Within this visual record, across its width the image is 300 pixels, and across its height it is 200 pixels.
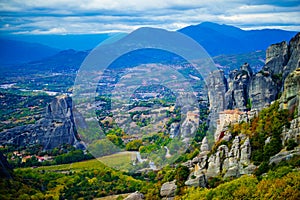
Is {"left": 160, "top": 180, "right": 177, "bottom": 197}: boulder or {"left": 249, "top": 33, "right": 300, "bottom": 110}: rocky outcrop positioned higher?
{"left": 249, "top": 33, "right": 300, "bottom": 110}: rocky outcrop

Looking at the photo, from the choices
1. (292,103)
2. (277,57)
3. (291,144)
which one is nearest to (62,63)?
(277,57)

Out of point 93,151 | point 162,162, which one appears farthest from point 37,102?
point 162,162

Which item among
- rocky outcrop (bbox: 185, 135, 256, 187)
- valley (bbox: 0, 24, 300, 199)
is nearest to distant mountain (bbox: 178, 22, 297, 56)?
valley (bbox: 0, 24, 300, 199)

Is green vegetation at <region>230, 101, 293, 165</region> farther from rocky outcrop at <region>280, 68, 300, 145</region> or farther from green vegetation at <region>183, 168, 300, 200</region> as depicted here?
green vegetation at <region>183, 168, 300, 200</region>

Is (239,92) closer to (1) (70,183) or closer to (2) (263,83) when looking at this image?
(2) (263,83)

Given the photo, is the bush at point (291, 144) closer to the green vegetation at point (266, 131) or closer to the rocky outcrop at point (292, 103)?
the rocky outcrop at point (292, 103)

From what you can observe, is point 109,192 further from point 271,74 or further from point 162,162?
point 271,74

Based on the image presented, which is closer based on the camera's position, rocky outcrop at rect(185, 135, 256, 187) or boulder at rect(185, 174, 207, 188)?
rocky outcrop at rect(185, 135, 256, 187)
